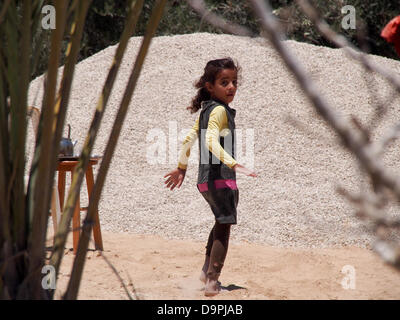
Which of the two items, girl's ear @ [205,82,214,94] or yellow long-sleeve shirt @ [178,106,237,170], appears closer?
yellow long-sleeve shirt @ [178,106,237,170]

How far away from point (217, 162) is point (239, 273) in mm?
1085

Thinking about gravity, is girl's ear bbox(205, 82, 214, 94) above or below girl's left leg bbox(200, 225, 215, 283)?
above

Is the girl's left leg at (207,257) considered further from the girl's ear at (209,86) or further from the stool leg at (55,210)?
the stool leg at (55,210)

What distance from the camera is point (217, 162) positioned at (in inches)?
127

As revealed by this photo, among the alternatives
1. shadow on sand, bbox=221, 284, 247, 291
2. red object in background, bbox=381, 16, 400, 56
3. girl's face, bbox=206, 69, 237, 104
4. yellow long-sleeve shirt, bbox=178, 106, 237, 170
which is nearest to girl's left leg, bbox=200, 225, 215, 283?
shadow on sand, bbox=221, 284, 247, 291

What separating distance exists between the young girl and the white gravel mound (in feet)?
2.91

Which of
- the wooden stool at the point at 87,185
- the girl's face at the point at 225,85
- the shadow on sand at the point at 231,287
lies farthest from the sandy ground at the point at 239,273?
the girl's face at the point at 225,85

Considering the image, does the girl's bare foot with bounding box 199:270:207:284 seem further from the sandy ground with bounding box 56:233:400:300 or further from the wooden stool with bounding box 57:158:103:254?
the wooden stool with bounding box 57:158:103:254

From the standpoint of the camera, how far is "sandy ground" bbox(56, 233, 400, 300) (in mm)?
3391

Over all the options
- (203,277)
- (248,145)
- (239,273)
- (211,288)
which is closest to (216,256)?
(211,288)

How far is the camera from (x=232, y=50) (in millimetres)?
9328

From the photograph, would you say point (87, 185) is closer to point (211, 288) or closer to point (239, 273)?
point (239, 273)
